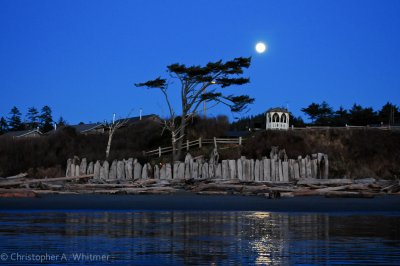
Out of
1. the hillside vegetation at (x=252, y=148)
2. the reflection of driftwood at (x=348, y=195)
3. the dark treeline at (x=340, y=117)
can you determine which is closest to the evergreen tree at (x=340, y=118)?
the dark treeline at (x=340, y=117)

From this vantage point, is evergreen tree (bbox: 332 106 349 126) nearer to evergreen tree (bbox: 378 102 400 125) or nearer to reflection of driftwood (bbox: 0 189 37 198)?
evergreen tree (bbox: 378 102 400 125)

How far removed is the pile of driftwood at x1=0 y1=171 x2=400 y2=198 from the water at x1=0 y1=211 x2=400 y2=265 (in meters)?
10.8

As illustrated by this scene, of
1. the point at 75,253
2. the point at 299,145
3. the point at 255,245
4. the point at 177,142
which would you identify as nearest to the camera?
the point at 75,253

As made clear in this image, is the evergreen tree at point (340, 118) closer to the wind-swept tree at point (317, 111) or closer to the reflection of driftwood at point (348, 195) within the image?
the wind-swept tree at point (317, 111)

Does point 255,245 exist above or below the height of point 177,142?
below

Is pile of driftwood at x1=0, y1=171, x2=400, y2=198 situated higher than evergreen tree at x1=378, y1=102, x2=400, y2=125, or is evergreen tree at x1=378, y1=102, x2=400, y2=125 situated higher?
evergreen tree at x1=378, y1=102, x2=400, y2=125

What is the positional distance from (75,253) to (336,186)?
21883 mm

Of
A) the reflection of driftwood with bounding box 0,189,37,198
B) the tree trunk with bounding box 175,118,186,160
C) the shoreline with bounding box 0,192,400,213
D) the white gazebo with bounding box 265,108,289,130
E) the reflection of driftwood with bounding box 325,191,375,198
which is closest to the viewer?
the shoreline with bounding box 0,192,400,213

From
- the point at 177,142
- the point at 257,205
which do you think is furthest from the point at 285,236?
the point at 177,142

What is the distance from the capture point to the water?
9.69 meters

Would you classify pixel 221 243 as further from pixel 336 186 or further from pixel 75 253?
pixel 336 186

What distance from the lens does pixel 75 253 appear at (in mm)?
10102

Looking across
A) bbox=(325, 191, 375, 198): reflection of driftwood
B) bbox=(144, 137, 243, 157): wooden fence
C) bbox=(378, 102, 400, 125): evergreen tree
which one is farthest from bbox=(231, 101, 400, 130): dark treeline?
bbox=(325, 191, 375, 198): reflection of driftwood

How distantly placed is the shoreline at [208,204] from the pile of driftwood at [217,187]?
2337mm
